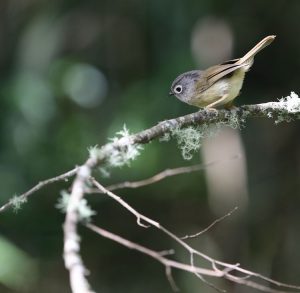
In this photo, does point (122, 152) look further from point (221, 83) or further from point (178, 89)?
point (178, 89)

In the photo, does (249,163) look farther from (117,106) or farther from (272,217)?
(117,106)

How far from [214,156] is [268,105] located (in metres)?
4.09

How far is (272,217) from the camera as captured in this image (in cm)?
838

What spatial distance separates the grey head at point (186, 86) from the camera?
4.49 m

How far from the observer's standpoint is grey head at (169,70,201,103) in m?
4.49

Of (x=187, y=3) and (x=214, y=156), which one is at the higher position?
(x=187, y=3)

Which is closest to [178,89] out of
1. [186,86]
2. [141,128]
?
[186,86]

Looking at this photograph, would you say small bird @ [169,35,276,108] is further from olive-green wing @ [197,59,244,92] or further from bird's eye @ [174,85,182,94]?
bird's eye @ [174,85,182,94]

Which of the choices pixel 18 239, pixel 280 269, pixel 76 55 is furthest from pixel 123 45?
pixel 280 269

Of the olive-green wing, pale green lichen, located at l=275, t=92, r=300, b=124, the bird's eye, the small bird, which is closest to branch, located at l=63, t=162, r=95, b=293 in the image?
pale green lichen, located at l=275, t=92, r=300, b=124

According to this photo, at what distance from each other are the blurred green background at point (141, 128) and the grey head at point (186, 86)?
2.00 metres

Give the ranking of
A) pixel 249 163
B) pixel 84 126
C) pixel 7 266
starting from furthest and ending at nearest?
pixel 249 163, pixel 84 126, pixel 7 266

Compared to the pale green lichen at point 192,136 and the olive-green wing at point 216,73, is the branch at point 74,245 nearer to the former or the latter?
the pale green lichen at point 192,136

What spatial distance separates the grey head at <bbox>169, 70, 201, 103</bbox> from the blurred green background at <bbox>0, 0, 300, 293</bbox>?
6.56 ft
